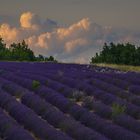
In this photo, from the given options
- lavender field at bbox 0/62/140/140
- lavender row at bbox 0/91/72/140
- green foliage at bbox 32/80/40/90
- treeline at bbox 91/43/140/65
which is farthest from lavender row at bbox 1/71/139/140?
treeline at bbox 91/43/140/65

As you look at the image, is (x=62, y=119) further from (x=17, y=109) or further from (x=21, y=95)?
(x=21, y=95)

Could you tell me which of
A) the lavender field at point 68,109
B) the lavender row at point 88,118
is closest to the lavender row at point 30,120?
the lavender field at point 68,109

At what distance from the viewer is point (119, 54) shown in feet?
172

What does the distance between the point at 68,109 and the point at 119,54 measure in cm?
3715

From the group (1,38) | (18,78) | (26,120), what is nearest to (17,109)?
(26,120)

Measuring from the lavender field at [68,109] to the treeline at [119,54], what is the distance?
24.7m

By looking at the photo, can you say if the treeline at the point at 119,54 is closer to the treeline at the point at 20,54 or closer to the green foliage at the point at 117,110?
the treeline at the point at 20,54

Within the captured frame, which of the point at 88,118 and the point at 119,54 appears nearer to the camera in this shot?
the point at 88,118

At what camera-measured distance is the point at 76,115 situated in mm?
14914

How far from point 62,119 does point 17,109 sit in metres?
1.62

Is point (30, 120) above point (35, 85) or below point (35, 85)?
below

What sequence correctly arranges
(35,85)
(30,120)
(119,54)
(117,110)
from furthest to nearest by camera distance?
(119,54)
(35,85)
(117,110)
(30,120)

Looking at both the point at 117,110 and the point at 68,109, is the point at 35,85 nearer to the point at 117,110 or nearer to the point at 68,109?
the point at 68,109

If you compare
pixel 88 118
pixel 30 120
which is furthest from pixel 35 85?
pixel 30 120
